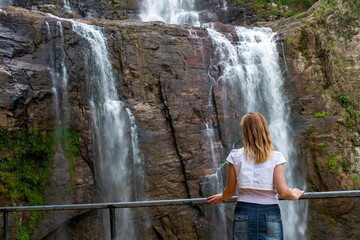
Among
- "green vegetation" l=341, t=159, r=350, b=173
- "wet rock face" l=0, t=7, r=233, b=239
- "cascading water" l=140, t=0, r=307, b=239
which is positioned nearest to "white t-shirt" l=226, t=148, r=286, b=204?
"wet rock face" l=0, t=7, r=233, b=239

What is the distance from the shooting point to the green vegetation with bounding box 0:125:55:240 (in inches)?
333

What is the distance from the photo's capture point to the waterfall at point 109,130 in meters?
10.0

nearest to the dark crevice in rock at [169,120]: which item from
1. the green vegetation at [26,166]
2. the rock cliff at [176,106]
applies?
the rock cliff at [176,106]

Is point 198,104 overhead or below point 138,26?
below

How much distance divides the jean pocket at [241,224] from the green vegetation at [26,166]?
25.8 feet

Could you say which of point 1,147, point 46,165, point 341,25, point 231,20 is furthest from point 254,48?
point 1,147

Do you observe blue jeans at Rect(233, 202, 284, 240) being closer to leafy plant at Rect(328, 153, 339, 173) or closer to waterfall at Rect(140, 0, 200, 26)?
leafy plant at Rect(328, 153, 339, 173)

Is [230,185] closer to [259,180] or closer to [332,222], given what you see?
[259,180]

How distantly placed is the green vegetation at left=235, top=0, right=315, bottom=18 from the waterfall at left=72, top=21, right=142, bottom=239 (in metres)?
11.4

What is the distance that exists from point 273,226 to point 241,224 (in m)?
0.24

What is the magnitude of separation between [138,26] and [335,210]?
32.8ft

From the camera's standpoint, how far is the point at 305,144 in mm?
12008

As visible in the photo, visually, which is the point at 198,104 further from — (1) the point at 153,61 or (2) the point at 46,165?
(2) the point at 46,165

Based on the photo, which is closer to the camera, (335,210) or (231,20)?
(335,210)
